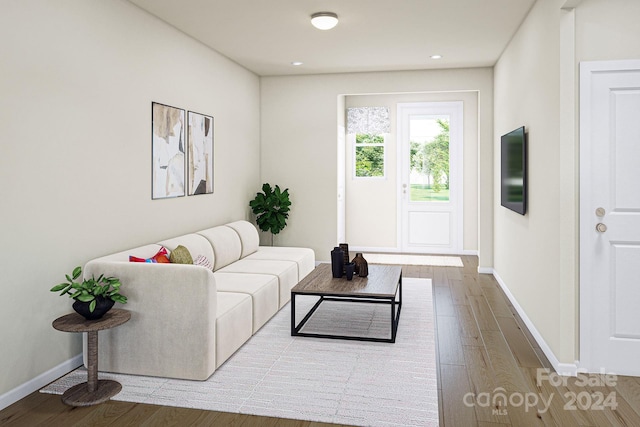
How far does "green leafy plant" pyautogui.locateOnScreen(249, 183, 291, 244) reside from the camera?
6555mm

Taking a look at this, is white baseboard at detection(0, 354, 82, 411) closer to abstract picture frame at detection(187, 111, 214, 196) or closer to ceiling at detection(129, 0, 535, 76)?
abstract picture frame at detection(187, 111, 214, 196)

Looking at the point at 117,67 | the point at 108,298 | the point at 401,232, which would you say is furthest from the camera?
the point at 401,232

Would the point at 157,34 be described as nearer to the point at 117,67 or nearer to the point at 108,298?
the point at 117,67

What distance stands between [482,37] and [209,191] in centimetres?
322

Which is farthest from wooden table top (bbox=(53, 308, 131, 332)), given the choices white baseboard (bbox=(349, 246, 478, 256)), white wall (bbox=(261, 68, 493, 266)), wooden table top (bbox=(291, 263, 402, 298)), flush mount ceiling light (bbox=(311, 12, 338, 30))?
white baseboard (bbox=(349, 246, 478, 256))

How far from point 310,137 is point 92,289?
4.43m

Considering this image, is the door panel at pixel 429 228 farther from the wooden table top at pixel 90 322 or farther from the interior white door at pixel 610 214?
the wooden table top at pixel 90 322

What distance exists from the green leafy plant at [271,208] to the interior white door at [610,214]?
13.5 feet

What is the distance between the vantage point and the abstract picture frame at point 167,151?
4.28 meters

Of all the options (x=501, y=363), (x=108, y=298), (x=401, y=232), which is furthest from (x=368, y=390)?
(x=401, y=232)

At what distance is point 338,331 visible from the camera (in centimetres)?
410

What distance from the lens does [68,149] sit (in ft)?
10.7

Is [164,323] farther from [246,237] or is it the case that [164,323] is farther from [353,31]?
[353,31]

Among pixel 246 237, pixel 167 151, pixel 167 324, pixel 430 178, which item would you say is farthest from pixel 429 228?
pixel 167 324
